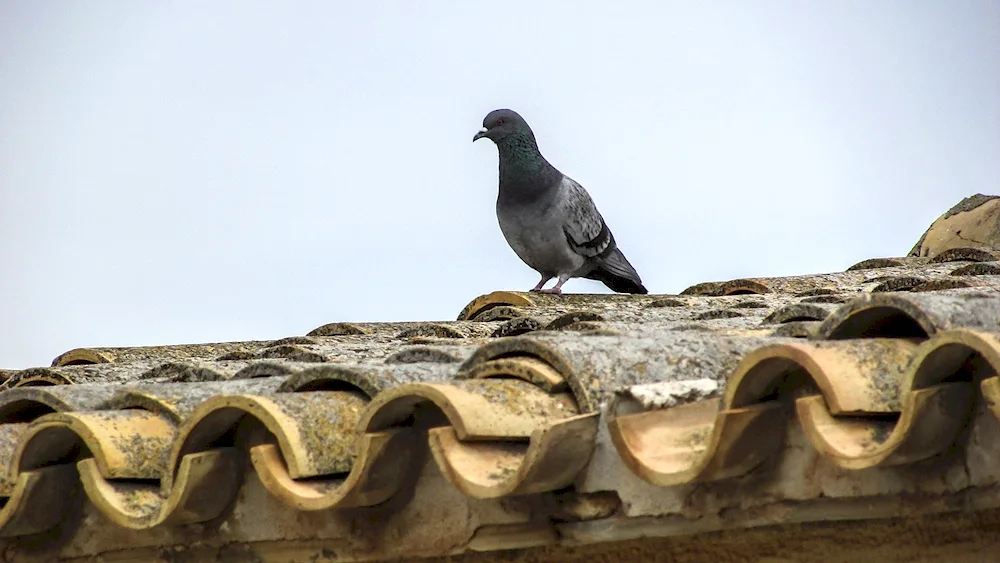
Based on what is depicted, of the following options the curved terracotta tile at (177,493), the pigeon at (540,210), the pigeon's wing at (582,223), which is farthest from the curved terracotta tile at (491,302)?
the curved terracotta tile at (177,493)

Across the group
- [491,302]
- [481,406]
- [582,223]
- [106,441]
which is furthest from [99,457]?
[582,223]

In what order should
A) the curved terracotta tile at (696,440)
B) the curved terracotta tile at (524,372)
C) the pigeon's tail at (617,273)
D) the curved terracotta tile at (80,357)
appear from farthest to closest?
the pigeon's tail at (617,273) → the curved terracotta tile at (80,357) → the curved terracotta tile at (524,372) → the curved terracotta tile at (696,440)

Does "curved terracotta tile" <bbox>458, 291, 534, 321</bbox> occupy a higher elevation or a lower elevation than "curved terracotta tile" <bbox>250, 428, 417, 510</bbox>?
higher

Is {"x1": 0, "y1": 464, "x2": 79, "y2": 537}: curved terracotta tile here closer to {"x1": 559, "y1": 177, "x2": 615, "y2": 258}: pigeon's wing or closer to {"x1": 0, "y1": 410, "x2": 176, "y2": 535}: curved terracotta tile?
{"x1": 0, "y1": 410, "x2": 176, "y2": 535}: curved terracotta tile

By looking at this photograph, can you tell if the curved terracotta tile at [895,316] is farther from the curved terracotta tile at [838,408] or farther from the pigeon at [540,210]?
the pigeon at [540,210]

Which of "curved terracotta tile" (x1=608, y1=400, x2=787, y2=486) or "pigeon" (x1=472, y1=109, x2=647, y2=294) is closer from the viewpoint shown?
"curved terracotta tile" (x1=608, y1=400, x2=787, y2=486)

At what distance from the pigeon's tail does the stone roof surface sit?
5971 millimetres

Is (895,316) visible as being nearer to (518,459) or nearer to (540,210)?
(518,459)

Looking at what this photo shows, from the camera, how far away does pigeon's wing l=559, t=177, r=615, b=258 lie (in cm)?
809

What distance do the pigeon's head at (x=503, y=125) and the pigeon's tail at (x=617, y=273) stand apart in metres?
0.97

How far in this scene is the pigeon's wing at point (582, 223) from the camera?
8094mm

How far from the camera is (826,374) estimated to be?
160 cm

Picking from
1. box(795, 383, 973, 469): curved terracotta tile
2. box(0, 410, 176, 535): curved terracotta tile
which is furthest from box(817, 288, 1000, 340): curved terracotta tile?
box(0, 410, 176, 535): curved terracotta tile

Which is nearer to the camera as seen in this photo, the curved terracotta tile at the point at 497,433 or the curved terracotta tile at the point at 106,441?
the curved terracotta tile at the point at 497,433
